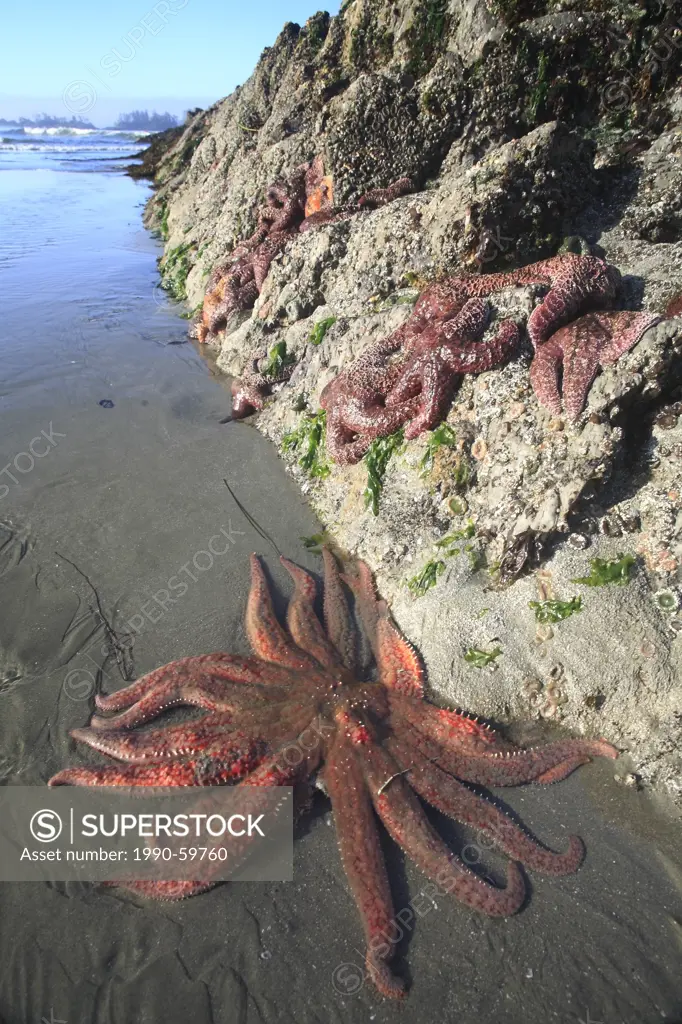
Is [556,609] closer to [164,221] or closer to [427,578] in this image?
[427,578]

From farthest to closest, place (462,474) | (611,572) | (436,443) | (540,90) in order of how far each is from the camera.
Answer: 1. (540,90)
2. (436,443)
3. (462,474)
4. (611,572)

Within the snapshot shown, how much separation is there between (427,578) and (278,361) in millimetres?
4743

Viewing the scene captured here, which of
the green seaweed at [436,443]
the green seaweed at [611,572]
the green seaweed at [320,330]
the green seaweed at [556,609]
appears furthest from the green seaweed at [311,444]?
the green seaweed at [611,572]

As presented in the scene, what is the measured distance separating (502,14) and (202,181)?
1117cm

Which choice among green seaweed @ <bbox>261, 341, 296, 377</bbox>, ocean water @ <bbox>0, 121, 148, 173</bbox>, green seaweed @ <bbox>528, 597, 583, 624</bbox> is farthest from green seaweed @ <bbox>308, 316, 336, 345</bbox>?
ocean water @ <bbox>0, 121, 148, 173</bbox>

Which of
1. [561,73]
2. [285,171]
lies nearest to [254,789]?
[561,73]

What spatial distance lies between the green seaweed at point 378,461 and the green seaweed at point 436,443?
387 mm

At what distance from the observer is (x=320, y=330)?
26.6ft

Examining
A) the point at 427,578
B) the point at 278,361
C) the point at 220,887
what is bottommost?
the point at 220,887

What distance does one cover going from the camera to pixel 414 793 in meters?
3.78

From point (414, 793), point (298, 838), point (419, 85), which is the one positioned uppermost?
point (419, 85)

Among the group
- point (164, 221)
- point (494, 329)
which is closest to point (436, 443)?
point (494, 329)

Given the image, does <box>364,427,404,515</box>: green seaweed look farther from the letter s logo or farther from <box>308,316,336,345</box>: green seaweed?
the letter s logo

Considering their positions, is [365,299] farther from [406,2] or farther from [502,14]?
[406,2]
